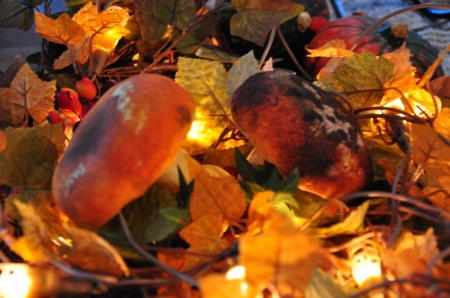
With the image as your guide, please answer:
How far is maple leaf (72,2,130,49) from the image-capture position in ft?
1.39

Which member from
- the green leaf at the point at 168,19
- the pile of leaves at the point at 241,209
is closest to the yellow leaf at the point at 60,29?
the pile of leaves at the point at 241,209

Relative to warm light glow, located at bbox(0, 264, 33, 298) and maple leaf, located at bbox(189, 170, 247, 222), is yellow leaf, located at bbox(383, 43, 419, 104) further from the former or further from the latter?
warm light glow, located at bbox(0, 264, 33, 298)

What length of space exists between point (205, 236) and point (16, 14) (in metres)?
0.44

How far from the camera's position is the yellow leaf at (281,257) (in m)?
0.21

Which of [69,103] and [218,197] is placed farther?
[69,103]

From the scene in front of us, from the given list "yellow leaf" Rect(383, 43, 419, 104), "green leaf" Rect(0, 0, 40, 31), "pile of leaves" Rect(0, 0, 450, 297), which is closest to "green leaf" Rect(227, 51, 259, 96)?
Answer: "pile of leaves" Rect(0, 0, 450, 297)

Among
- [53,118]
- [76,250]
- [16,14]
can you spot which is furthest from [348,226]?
[16,14]

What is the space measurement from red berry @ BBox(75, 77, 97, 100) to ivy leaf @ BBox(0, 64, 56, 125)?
8cm

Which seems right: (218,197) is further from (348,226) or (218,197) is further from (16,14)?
(16,14)

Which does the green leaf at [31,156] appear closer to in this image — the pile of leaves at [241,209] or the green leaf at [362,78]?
the pile of leaves at [241,209]

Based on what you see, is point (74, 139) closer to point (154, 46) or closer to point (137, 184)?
point (137, 184)

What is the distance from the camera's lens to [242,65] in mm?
402

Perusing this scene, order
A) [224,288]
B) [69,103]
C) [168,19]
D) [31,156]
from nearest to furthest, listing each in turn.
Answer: [224,288]
[31,156]
[69,103]
[168,19]

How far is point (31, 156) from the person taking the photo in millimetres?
311
